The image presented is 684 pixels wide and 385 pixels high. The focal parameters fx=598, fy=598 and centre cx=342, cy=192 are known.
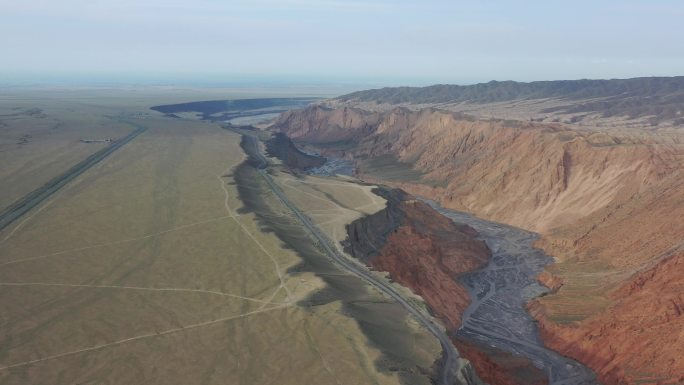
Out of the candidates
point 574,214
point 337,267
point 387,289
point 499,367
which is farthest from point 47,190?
point 574,214

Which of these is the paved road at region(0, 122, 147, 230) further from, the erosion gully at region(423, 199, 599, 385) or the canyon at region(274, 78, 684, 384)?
the erosion gully at region(423, 199, 599, 385)

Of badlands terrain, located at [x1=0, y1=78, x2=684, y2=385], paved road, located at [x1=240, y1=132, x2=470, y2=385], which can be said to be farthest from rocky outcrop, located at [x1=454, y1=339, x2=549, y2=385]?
paved road, located at [x1=240, y1=132, x2=470, y2=385]

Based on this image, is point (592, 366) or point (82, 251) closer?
point (592, 366)

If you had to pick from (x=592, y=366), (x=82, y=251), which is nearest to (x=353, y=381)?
(x=592, y=366)

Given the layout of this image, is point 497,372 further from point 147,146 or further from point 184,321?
point 147,146

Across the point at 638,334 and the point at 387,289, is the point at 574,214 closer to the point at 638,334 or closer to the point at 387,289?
the point at 638,334

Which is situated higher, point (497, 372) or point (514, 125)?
point (514, 125)
